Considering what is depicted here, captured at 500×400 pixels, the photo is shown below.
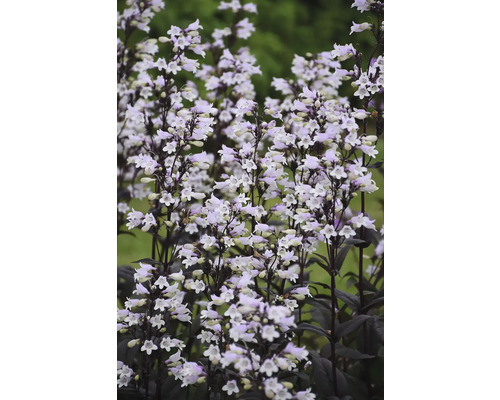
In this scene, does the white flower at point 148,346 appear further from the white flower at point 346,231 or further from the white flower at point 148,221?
the white flower at point 346,231

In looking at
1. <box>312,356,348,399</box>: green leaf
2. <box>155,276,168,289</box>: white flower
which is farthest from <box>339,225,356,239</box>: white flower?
<box>155,276,168,289</box>: white flower

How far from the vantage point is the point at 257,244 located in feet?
9.34

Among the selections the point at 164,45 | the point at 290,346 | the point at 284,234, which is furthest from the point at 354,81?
the point at 164,45

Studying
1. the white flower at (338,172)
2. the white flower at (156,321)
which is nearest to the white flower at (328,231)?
the white flower at (338,172)

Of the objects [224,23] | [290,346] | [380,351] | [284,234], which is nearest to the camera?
[290,346]

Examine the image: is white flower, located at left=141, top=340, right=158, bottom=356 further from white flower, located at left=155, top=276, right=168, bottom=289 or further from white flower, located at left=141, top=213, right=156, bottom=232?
white flower, located at left=141, top=213, right=156, bottom=232

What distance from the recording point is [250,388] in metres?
2.58

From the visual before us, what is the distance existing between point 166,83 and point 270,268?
1.16m

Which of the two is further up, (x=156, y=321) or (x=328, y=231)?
(x=328, y=231)

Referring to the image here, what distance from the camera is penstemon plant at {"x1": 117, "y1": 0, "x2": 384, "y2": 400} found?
2721 millimetres

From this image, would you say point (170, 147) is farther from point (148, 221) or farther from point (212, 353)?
point (212, 353)

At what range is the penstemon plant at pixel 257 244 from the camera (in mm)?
2721

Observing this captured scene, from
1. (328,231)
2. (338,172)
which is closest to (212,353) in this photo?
(328,231)

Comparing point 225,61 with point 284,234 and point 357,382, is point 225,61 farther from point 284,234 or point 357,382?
point 357,382
